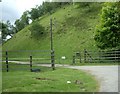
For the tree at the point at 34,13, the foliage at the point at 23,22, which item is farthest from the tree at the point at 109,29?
the foliage at the point at 23,22

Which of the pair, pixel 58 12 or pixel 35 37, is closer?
pixel 35 37

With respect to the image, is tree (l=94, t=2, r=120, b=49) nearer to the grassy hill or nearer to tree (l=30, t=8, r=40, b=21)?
the grassy hill

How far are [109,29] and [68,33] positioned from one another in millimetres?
30741

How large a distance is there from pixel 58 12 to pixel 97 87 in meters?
76.2

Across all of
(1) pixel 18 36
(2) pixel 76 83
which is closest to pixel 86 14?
(1) pixel 18 36

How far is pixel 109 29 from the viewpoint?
45.1 metres

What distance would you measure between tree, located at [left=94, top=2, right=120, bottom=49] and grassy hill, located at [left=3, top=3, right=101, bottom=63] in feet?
58.4

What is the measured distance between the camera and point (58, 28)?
261 feet

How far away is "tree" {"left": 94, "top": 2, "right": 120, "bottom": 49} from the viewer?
45.0m

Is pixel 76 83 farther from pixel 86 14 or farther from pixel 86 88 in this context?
pixel 86 14

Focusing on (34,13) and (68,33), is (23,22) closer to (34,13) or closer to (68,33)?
(34,13)

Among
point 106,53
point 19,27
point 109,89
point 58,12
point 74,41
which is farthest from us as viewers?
point 19,27

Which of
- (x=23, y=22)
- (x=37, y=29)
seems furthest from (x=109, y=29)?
(x=23, y=22)

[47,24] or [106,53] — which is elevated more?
[47,24]
